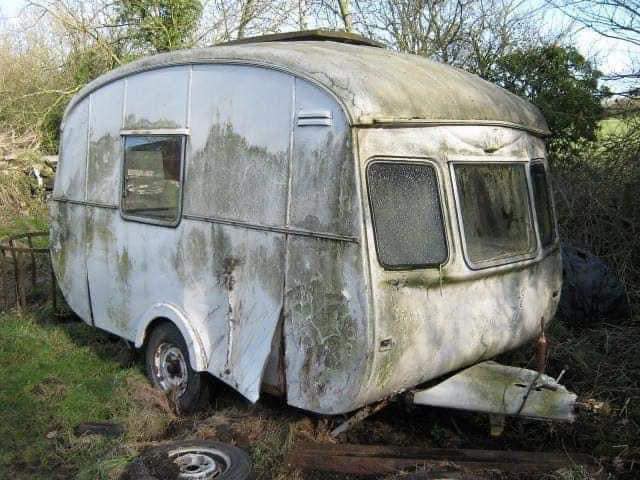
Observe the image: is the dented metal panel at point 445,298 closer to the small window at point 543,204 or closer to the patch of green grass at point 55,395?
the small window at point 543,204

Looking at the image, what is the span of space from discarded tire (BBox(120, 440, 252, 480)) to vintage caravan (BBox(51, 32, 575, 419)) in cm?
40

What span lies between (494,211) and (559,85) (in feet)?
20.0

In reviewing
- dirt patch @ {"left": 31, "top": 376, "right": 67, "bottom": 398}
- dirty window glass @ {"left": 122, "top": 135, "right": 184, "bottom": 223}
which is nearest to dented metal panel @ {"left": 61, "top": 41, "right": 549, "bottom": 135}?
dirty window glass @ {"left": 122, "top": 135, "right": 184, "bottom": 223}

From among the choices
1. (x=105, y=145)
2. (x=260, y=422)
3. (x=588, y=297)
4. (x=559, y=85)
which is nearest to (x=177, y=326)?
(x=260, y=422)

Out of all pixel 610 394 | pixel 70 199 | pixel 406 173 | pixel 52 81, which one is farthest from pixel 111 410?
pixel 52 81

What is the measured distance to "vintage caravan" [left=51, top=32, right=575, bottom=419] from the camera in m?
3.72

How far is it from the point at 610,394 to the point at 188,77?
386cm

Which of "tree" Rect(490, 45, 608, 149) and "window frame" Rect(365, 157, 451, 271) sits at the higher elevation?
"tree" Rect(490, 45, 608, 149)

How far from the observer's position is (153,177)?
5223 mm

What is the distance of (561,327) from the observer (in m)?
5.93

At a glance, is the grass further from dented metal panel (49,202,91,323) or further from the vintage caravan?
dented metal panel (49,202,91,323)

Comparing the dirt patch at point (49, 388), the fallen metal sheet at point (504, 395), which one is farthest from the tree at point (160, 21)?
the fallen metal sheet at point (504, 395)

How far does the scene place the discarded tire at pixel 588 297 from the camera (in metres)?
6.20

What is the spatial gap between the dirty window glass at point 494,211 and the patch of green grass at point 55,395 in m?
2.65
